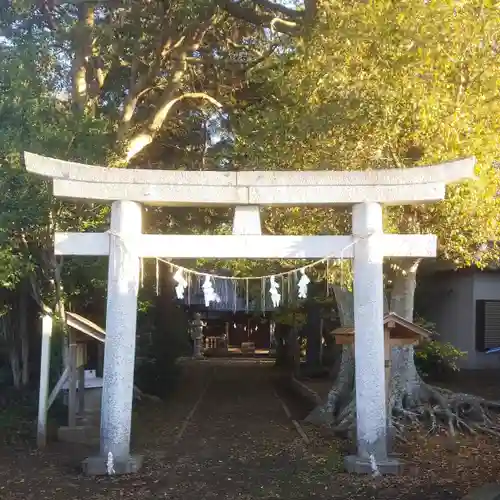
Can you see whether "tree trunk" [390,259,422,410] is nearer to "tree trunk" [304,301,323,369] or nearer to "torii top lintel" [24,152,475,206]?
"torii top lintel" [24,152,475,206]

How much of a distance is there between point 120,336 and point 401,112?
5309 mm

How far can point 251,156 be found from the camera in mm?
12531

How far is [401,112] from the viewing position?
10656 millimetres

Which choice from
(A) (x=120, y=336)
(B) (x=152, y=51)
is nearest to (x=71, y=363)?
(A) (x=120, y=336)

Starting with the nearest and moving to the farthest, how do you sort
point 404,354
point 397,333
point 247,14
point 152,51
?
point 397,333
point 404,354
point 247,14
point 152,51

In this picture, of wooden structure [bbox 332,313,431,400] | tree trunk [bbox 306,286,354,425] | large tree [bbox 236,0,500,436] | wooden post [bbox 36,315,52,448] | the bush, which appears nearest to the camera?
large tree [bbox 236,0,500,436]

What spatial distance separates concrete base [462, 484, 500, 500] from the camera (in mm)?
8094

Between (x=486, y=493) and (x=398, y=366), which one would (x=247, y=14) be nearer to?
(x=398, y=366)

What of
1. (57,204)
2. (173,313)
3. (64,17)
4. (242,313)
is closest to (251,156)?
(57,204)

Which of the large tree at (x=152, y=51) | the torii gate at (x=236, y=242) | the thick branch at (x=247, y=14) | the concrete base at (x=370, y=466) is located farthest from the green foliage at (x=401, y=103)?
the concrete base at (x=370, y=466)

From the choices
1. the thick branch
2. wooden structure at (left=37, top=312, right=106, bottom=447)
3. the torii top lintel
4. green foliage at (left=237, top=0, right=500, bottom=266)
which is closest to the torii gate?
the torii top lintel

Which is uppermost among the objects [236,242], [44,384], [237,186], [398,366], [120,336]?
[237,186]

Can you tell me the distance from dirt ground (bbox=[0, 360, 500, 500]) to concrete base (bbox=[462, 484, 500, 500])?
33cm

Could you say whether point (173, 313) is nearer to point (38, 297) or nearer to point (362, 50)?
point (38, 297)
